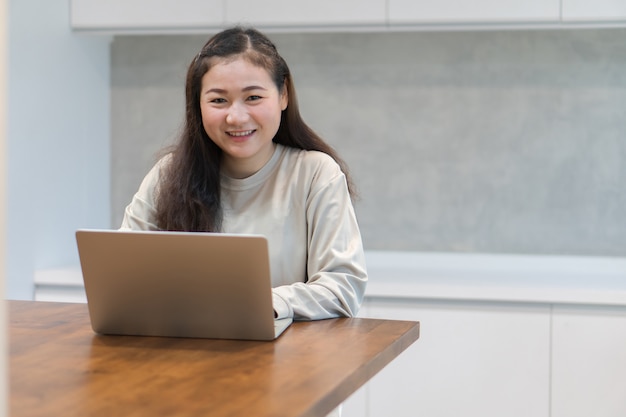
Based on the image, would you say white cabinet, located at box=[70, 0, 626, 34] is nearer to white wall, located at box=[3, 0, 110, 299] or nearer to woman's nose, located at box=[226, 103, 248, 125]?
white wall, located at box=[3, 0, 110, 299]

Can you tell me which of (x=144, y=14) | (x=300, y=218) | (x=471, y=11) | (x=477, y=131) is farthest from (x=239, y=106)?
(x=477, y=131)

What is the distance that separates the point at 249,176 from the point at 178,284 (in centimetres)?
60

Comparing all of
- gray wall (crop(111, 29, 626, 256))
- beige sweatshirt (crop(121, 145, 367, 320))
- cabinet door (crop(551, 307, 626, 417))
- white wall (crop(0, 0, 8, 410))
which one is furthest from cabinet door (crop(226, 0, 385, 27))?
white wall (crop(0, 0, 8, 410))

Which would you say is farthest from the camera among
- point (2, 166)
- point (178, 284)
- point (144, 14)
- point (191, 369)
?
point (144, 14)

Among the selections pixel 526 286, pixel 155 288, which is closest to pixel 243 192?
pixel 155 288

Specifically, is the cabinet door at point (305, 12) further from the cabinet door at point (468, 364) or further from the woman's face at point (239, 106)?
the woman's face at point (239, 106)

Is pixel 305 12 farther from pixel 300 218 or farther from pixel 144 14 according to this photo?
pixel 300 218

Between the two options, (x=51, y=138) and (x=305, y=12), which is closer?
(x=305, y=12)

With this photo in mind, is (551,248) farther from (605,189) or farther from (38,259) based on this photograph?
(38,259)

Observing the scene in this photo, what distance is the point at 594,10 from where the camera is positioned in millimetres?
3398

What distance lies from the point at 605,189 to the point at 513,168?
38cm

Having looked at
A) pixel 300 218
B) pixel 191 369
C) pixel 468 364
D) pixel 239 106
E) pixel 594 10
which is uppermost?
pixel 594 10

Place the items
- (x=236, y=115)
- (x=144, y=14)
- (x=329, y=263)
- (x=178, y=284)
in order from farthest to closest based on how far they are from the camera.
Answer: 1. (x=144, y=14)
2. (x=236, y=115)
3. (x=329, y=263)
4. (x=178, y=284)

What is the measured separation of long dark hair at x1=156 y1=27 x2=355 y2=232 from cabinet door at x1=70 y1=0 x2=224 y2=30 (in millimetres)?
1494
